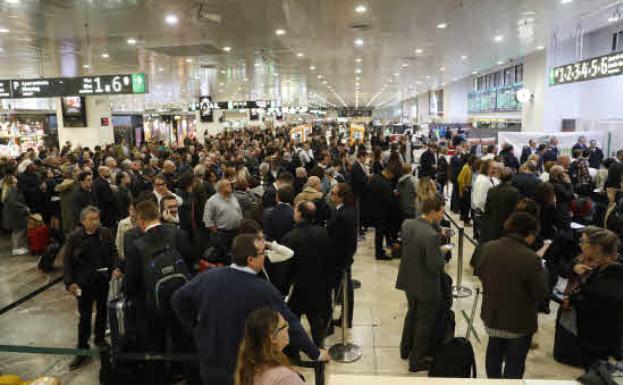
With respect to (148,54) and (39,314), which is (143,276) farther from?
(148,54)

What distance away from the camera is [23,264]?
29.2 ft

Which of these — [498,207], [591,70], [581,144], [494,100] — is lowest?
[498,207]

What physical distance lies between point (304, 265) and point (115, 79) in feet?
28.6

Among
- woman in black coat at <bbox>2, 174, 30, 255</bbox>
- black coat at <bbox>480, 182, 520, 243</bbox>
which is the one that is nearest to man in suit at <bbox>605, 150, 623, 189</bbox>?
black coat at <bbox>480, 182, 520, 243</bbox>

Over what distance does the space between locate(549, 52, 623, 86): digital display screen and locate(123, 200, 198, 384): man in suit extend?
989 cm

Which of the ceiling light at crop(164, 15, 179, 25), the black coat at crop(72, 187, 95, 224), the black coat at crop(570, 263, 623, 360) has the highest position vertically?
the ceiling light at crop(164, 15, 179, 25)

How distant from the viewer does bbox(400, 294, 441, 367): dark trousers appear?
4.42 metres

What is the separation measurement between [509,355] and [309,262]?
1796 millimetres

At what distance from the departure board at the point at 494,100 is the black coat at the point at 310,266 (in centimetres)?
1789

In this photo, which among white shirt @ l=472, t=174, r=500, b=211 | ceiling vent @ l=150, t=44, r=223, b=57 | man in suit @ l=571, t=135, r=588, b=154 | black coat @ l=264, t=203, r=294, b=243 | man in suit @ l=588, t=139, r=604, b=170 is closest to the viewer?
black coat @ l=264, t=203, r=294, b=243

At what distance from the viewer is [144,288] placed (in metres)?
3.87

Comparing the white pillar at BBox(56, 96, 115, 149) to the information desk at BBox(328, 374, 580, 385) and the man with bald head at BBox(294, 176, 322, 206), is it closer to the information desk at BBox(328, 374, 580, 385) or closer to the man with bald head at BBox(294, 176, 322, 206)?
the man with bald head at BBox(294, 176, 322, 206)

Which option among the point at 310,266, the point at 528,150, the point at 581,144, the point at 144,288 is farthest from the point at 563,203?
the point at 581,144

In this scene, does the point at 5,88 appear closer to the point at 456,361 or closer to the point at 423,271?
the point at 423,271
